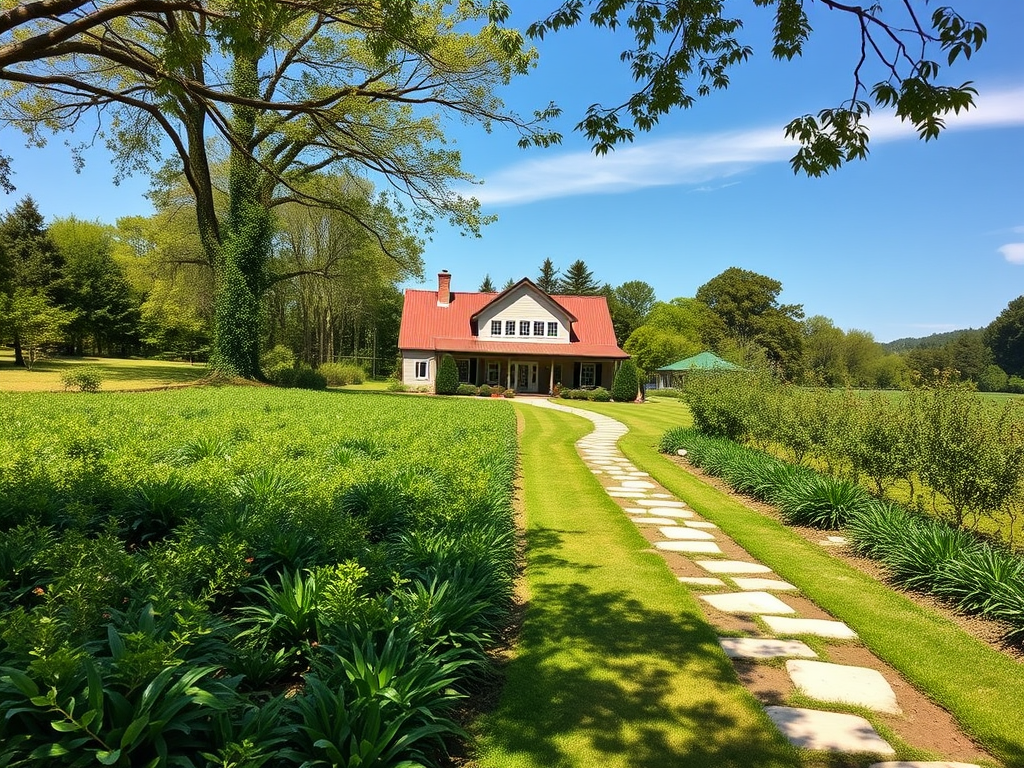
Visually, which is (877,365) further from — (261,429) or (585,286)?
(261,429)

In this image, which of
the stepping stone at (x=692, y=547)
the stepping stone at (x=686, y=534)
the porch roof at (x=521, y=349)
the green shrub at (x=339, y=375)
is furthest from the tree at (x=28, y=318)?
the stepping stone at (x=692, y=547)

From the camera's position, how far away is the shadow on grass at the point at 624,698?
111 inches

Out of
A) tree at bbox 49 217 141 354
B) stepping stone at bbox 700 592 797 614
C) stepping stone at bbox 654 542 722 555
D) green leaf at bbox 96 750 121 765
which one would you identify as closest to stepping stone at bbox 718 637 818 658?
stepping stone at bbox 700 592 797 614

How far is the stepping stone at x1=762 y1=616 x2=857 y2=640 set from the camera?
424 cm

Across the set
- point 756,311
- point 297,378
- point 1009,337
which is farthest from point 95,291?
point 1009,337

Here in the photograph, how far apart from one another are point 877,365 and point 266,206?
8010 centimetres

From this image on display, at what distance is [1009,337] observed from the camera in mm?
76500

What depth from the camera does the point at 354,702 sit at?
2.34 metres

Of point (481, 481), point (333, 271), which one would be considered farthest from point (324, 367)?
point (481, 481)

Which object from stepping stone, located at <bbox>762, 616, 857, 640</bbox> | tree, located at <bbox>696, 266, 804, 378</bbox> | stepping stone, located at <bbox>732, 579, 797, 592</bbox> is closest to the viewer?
stepping stone, located at <bbox>762, 616, 857, 640</bbox>

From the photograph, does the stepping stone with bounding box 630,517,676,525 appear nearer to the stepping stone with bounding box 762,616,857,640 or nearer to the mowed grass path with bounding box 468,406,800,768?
the mowed grass path with bounding box 468,406,800,768

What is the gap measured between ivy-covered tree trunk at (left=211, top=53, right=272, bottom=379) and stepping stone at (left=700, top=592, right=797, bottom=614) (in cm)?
2459

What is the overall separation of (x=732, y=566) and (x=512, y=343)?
30.9 metres

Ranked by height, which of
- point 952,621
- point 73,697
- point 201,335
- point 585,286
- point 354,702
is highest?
point 585,286
